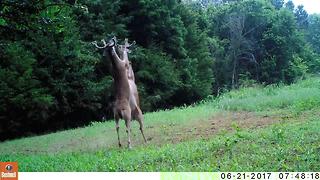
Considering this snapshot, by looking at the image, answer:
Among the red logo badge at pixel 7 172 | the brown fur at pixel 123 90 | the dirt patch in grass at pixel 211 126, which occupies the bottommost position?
the dirt patch in grass at pixel 211 126

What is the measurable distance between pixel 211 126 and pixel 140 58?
23.7 feet

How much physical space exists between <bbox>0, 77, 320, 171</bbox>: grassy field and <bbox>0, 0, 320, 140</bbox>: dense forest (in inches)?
73.6

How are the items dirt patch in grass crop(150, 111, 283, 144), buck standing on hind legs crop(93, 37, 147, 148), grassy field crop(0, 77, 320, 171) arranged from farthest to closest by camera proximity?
dirt patch in grass crop(150, 111, 283, 144), buck standing on hind legs crop(93, 37, 147, 148), grassy field crop(0, 77, 320, 171)

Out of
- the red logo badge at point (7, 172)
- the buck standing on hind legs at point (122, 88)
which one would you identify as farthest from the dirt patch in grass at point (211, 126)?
the red logo badge at point (7, 172)

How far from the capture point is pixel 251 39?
17.6m

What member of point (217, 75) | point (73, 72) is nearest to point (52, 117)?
point (73, 72)

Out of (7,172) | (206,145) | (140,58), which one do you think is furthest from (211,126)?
(140,58)

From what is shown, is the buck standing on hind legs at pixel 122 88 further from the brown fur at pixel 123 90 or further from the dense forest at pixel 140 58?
the dense forest at pixel 140 58

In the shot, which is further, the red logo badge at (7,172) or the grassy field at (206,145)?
the grassy field at (206,145)

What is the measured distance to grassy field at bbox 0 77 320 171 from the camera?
4.95m

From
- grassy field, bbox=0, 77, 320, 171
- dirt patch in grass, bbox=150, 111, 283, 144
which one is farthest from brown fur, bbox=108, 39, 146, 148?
dirt patch in grass, bbox=150, 111, 283, 144

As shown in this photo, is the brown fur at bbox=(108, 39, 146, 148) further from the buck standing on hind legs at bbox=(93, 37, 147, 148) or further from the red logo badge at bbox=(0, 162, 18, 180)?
the red logo badge at bbox=(0, 162, 18, 180)

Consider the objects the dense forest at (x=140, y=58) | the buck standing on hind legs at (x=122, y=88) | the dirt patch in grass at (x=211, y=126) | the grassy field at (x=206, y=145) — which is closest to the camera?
the grassy field at (x=206, y=145)

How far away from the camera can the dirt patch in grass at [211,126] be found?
7.53m
